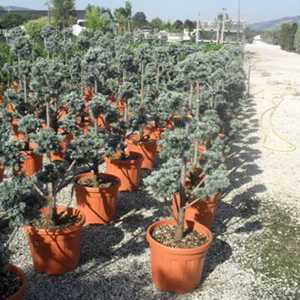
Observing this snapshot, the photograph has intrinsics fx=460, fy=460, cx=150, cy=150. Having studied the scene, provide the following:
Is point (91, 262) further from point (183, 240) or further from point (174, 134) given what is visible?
point (174, 134)

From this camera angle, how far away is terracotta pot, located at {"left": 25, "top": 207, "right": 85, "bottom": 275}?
4.44 metres

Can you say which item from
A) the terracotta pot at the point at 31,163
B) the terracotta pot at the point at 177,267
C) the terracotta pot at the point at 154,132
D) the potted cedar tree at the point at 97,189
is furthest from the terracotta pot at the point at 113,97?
the terracotta pot at the point at 177,267

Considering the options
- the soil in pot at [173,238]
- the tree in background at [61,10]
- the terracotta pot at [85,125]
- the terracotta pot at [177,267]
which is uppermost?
the tree in background at [61,10]

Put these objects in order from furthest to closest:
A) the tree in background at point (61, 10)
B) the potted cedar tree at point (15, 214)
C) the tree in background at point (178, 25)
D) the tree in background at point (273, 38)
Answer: the tree in background at point (273, 38) < the tree in background at point (178, 25) < the tree in background at point (61, 10) < the potted cedar tree at point (15, 214)

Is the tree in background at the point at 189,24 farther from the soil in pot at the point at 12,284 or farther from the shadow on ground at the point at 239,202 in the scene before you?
A: the soil in pot at the point at 12,284

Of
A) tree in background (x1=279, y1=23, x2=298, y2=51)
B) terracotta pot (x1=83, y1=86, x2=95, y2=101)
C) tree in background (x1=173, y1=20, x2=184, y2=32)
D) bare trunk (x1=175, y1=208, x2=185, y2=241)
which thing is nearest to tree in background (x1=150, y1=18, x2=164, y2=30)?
tree in background (x1=173, y1=20, x2=184, y2=32)

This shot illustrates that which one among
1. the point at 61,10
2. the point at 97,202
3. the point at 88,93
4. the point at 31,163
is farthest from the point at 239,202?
the point at 61,10

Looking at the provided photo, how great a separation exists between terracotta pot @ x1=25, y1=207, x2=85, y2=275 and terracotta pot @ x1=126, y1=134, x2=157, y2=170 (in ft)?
10.4

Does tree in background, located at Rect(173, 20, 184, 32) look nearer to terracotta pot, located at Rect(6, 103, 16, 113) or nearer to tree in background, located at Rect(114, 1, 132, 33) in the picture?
tree in background, located at Rect(114, 1, 132, 33)

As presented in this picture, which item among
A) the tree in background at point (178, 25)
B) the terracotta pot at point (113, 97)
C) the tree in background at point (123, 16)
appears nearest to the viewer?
the terracotta pot at point (113, 97)

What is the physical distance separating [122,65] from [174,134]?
614 centimetres

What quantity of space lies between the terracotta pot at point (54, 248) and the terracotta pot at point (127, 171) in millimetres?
2102

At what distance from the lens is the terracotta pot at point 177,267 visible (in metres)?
4.22

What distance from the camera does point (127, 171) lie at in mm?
6727
